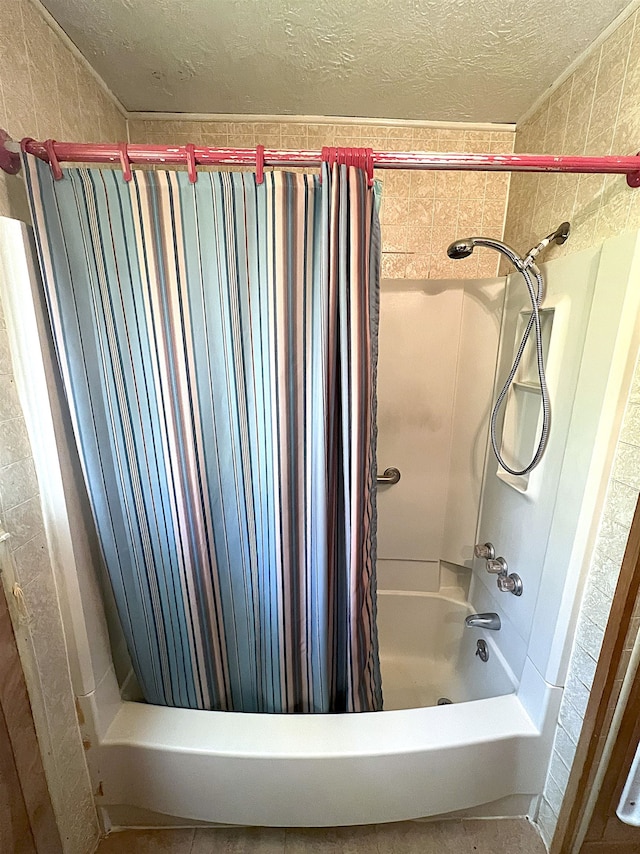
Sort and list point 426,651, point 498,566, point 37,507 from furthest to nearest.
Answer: point 426,651, point 498,566, point 37,507

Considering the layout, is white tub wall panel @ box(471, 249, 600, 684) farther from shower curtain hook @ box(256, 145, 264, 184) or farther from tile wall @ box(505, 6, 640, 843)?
shower curtain hook @ box(256, 145, 264, 184)

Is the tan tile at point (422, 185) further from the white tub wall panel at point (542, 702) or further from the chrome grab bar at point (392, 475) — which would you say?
the white tub wall panel at point (542, 702)

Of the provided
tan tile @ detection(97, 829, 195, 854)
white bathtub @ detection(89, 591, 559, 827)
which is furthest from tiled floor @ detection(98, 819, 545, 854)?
white bathtub @ detection(89, 591, 559, 827)

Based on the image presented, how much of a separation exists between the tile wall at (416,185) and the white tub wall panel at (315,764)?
5.24 feet

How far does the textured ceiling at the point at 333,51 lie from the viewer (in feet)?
3.27

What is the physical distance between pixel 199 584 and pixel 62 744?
1.72ft

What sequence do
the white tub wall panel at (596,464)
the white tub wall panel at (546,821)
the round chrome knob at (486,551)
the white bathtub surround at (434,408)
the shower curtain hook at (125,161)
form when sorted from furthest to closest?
1. the white bathtub surround at (434,408)
2. the round chrome knob at (486,551)
3. the white tub wall panel at (546,821)
4. the white tub wall panel at (596,464)
5. the shower curtain hook at (125,161)

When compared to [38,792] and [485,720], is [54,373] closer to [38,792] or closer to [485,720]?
[38,792]

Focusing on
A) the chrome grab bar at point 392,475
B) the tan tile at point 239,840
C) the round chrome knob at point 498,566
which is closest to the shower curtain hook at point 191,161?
the chrome grab bar at point 392,475

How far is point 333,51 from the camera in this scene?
1141mm

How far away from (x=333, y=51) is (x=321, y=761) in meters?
1.98

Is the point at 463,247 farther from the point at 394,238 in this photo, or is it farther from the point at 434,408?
the point at 434,408

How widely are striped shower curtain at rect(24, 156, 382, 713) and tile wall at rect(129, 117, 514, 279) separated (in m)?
0.84

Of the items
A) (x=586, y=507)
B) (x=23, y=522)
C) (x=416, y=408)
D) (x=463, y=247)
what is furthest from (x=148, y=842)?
(x=463, y=247)
